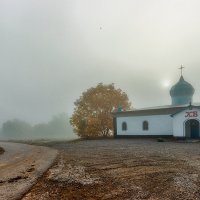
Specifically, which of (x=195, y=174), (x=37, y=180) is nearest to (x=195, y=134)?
(x=195, y=174)

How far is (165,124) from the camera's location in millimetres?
38844

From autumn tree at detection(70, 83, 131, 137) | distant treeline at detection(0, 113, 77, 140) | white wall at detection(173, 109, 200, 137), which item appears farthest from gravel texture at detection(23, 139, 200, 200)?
distant treeline at detection(0, 113, 77, 140)

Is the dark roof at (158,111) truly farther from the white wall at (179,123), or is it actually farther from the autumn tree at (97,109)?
the autumn tree at (97,109)

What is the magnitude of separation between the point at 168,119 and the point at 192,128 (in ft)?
11.9

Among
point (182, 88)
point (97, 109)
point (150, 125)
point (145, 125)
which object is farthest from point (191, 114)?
point (97, 109)

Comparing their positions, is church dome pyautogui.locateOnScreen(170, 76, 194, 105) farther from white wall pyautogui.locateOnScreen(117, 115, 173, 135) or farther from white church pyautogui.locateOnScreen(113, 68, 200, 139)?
white wall pyautogui.locateOnScreen(117, 115, 173, 135)

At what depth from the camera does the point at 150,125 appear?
40.5 metres

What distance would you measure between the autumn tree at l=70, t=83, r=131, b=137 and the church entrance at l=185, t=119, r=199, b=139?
57.1 ft

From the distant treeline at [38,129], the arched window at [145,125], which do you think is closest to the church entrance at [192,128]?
the arched window at [145,125]

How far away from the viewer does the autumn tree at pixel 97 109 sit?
50250 millimetres

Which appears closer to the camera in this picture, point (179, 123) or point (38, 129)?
point (179, 123)

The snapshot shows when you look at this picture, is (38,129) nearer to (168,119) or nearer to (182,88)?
(182,88)

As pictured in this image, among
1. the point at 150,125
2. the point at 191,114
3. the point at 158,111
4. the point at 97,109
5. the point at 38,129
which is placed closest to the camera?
the point at 191,114

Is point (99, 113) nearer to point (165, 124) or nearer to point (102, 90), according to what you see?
point (102, 90)
